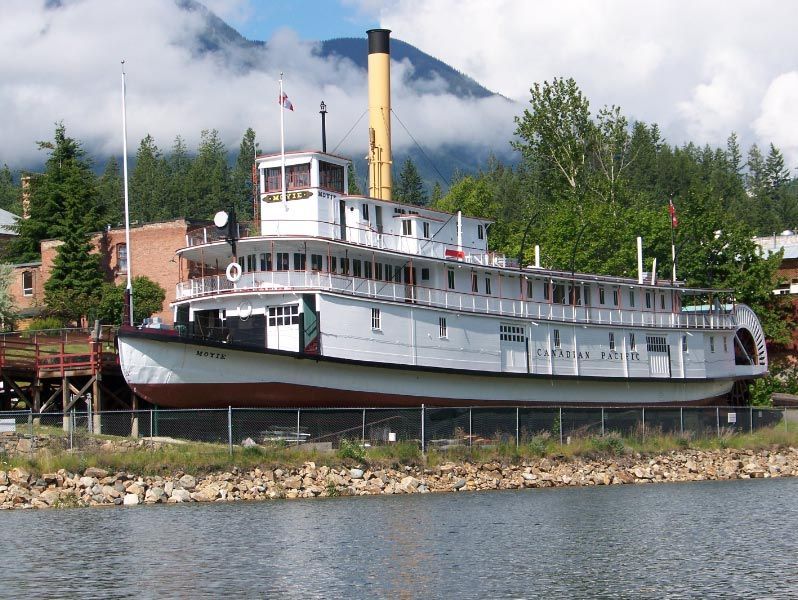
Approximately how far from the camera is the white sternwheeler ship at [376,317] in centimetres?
4256

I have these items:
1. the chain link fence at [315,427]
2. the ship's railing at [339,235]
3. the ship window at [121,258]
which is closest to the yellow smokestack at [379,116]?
the ship's railing at [339,235]

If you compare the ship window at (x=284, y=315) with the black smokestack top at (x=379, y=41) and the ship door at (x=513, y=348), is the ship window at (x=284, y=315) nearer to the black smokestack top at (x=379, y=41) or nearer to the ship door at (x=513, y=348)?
the ship door at (x=513, y=348)

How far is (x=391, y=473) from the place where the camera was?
3784 cm

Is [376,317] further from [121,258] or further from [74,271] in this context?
[121,258]

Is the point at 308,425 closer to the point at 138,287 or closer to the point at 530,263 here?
the point at 138,287

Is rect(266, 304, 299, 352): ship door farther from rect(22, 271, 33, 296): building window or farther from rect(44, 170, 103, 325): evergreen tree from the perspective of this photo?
rect(22, 271, 33, 296): building window

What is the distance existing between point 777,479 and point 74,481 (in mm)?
24686

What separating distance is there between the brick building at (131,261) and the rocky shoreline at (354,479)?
29189 millimetres

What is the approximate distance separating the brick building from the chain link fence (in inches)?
989

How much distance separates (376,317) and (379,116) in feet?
42.1

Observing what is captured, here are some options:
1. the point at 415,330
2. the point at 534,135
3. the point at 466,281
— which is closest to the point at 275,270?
the point at 415,330

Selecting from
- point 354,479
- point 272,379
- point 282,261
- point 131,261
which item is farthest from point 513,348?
point 131,261

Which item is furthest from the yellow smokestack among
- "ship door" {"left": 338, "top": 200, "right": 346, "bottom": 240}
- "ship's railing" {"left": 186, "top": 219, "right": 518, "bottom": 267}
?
"ship door" {"left": 338, "top": 200, "right": 346, "bottom": 240}

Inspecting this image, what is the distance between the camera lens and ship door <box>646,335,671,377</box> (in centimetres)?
5784
